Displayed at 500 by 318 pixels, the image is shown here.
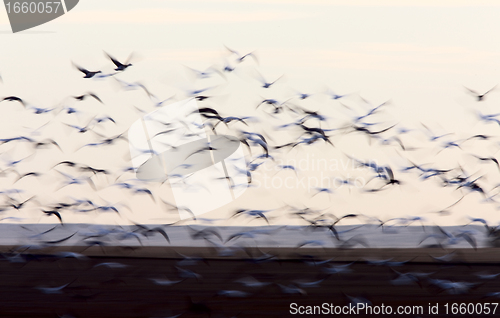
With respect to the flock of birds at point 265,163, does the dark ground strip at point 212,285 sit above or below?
below

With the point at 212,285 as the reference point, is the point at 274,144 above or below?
above

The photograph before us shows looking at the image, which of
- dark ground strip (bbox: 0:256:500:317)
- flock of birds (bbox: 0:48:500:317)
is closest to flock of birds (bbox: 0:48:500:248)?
flock of birds (bbox: 0:48:500:317)

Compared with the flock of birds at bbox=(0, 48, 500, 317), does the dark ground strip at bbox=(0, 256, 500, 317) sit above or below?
below

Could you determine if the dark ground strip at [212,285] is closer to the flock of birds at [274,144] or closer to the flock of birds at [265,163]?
the flock of birds at [265,163]

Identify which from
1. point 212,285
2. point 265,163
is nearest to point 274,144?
point 265,163

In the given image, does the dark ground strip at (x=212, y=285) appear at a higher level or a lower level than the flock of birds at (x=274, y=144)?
lower

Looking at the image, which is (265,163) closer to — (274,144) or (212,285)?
(274,144)

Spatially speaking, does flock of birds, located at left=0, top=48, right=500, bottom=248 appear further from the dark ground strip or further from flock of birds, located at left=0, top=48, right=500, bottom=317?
the dark ground strip

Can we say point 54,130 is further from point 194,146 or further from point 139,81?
point 194,146

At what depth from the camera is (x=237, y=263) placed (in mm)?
1688

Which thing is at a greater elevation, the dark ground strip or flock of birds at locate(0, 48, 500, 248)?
flock of birds at locate(0, 48, 500, 248)

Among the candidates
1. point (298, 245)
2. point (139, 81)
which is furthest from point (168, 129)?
point (298, 245)

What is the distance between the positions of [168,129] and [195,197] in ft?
1.10

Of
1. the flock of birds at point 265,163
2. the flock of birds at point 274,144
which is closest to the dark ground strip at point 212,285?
the flock of birds at point 265,163
